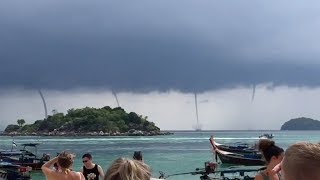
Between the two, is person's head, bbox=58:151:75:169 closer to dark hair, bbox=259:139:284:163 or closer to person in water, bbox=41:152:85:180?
person in water, bbox=41:152:85:180

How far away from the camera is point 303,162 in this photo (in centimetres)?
245

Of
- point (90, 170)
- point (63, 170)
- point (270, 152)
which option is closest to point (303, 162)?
point (270, 152)

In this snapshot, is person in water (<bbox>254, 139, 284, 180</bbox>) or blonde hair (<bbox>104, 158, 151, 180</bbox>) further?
person in water (<bbox>254, 139, 284, 180</bbox>)

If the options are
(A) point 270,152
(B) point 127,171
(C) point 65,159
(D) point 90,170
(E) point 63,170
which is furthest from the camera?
(D) point 90,170

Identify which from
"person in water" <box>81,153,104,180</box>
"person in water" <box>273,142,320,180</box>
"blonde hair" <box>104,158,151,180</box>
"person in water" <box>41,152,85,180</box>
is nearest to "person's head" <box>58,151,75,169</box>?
"person in water" <box>41,152,85,180</box>

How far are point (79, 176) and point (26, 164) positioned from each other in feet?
130

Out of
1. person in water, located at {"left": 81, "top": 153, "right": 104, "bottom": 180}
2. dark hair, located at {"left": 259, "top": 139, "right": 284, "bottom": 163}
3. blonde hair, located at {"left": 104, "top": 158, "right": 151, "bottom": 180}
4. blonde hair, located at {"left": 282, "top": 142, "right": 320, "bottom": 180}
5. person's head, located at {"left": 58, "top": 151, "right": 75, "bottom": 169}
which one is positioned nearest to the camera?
blonde hair, located at {"left": 282, "top": 142, "right": 320, "bottom": 180}

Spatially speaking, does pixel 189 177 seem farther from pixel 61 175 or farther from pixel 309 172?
pixel 309 172

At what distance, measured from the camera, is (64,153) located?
6.77 metres

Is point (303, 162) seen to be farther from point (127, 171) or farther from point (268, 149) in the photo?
point (268, 149)

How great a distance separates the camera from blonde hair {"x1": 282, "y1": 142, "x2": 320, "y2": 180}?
245 centimetres

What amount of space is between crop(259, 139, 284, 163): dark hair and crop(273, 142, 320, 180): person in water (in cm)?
334

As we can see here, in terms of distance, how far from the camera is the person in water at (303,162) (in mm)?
2447

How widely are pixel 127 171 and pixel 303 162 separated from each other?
1.05 meters
